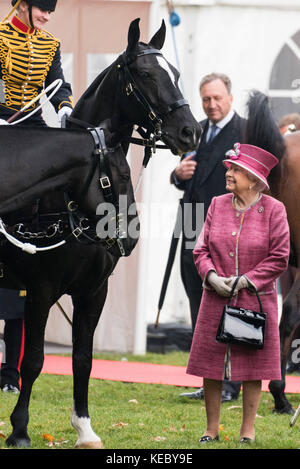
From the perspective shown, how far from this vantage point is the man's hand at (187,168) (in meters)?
6.91

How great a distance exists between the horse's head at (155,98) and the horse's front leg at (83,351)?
0.96 meters

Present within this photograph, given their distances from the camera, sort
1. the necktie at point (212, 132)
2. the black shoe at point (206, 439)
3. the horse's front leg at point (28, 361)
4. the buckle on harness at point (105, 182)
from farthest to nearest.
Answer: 1. the necktie at point (212, 132)
2. the black shoe at point (206, 439)
3. the horse's front leg at point (28, 361)
4. the buckle on harness at point (105, 182)

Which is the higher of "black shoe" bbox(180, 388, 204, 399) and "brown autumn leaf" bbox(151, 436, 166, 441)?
"brown autumn leaf" bbox(151, 436, 166, 441)

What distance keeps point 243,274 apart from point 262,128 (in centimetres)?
183

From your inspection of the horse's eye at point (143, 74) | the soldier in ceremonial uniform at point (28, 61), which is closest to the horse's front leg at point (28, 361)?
the soldier in ceremonial uniform at point (28, 61)

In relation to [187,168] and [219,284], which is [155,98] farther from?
[187,168]

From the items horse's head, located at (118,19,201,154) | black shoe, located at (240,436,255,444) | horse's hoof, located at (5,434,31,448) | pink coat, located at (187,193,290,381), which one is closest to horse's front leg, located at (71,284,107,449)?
horse's hoof, located at (5,434,31,448)

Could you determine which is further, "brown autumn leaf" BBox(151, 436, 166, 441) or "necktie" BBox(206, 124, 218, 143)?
"necktie" BBox(206, 124, 218, 143)

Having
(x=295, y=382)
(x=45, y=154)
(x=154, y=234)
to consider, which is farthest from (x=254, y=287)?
(x=154, y=234)

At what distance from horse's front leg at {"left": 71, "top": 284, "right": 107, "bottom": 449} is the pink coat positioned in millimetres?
565

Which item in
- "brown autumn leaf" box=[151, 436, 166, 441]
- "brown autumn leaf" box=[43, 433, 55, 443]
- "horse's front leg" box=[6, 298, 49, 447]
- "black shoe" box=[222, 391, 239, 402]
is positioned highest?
"horse's front leg" box=[6, 298, 49, 447]

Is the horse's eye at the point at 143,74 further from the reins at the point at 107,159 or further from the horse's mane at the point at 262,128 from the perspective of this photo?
the horse's mane at the point at 262,128

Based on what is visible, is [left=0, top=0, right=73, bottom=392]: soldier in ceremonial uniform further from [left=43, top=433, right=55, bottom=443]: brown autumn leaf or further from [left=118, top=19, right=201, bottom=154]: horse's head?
[left=43, top=433, right=55, bottom=443]: brown autumn leaf

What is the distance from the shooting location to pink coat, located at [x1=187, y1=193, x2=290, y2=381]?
16.1 ft
